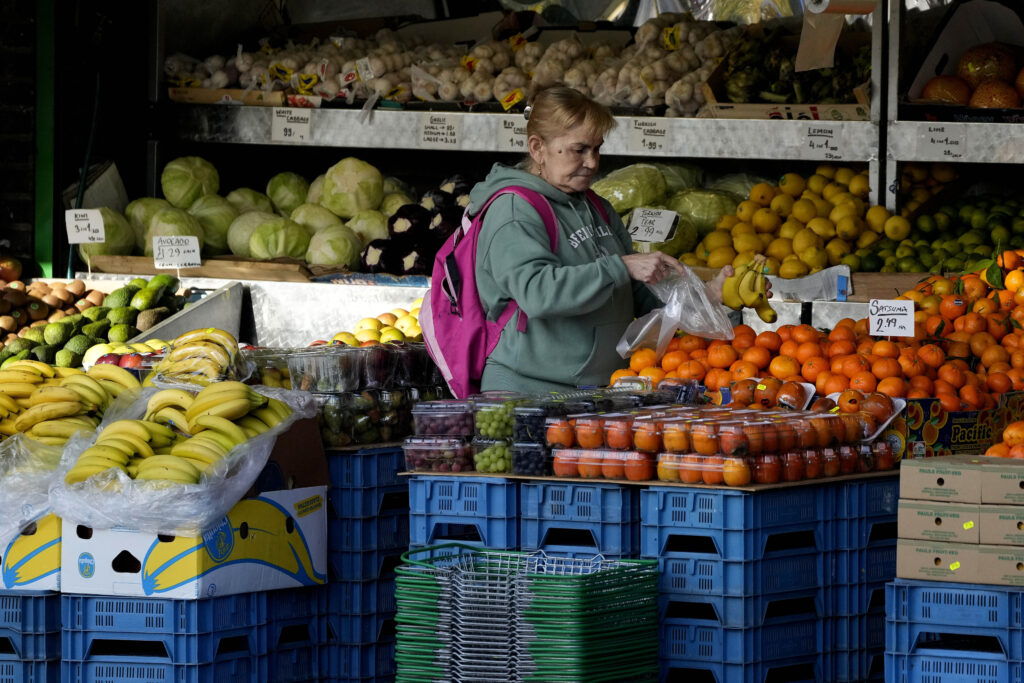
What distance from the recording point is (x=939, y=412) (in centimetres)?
391

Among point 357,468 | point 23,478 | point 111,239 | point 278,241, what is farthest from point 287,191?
point 23,478

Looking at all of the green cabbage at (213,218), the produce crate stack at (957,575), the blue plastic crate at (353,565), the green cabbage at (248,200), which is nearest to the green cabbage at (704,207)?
the green cabbage at (248,200)

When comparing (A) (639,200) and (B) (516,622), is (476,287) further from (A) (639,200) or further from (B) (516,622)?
(A) (639,200)

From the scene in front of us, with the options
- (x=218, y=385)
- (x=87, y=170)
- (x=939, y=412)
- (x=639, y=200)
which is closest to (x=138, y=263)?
(x=87, y=170)

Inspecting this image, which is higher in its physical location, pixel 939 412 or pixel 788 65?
pixel 788 65

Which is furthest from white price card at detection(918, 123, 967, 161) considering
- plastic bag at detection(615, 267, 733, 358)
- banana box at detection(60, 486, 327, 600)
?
banana box at detection(60, 486, 327, 600)

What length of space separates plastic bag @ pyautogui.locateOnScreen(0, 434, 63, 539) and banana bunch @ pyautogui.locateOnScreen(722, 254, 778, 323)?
82.7 inches

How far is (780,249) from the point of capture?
6.14 m

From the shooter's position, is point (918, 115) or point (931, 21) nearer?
point (918, 115)

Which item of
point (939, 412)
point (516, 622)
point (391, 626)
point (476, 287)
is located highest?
point (476, 287)

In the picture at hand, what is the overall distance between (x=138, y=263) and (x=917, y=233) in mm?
3781

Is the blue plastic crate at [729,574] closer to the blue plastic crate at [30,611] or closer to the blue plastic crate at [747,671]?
the blue plastic crate at [747,671]

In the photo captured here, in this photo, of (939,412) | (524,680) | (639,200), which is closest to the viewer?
(524,680)

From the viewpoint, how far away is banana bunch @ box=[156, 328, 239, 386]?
14.1 feet
